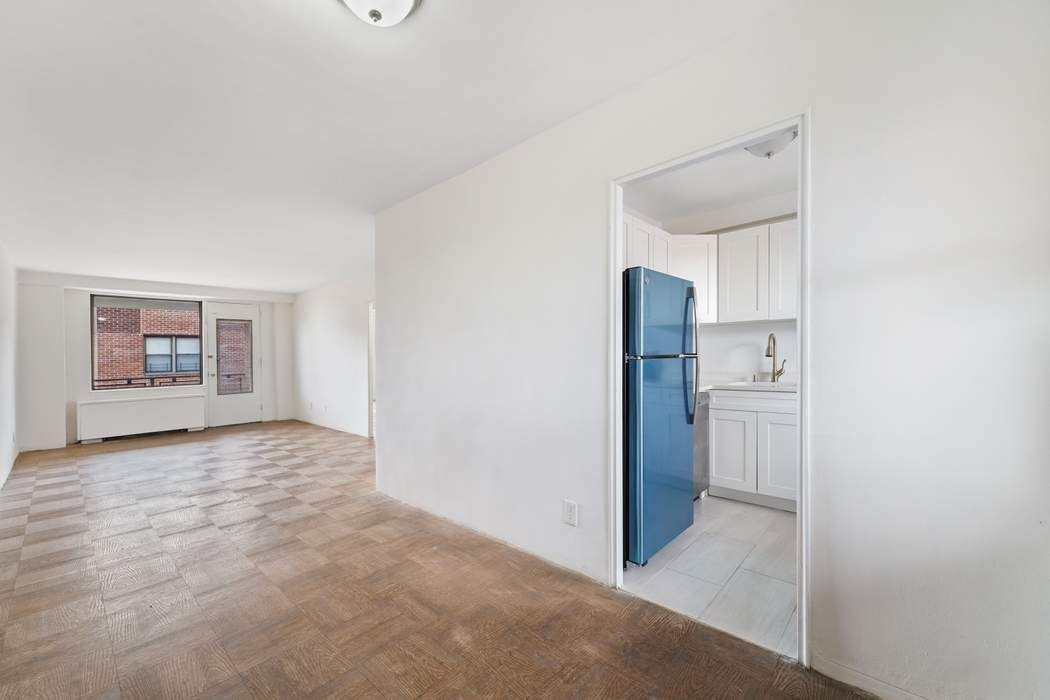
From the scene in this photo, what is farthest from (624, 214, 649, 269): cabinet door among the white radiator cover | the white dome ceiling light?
the white radiator cover

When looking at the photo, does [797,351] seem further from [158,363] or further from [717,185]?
[158,363]

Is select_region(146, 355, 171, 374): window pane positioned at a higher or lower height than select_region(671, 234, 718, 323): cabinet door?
lower

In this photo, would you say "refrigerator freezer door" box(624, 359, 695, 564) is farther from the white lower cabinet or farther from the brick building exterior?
the brick building exterior

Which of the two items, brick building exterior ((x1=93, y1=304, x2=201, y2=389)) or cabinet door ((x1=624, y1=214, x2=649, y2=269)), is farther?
brick building exterior ((x1=93, y1=304, x2=201, y2=389))

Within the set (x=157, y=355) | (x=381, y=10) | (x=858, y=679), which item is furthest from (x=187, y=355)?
(x=858, y=679)

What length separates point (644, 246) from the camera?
3.23 metres

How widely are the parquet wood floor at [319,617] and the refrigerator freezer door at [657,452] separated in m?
0.44

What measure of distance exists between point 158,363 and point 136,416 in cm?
91

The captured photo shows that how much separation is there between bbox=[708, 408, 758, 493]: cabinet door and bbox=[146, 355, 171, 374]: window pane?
325 inches

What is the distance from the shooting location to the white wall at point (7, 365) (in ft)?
14.4

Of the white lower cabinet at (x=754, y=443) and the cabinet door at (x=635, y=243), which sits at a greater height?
the cabinet door at (x=635, y=243)

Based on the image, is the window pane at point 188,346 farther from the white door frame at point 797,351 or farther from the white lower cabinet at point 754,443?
the white lower cabinet at point 754,443

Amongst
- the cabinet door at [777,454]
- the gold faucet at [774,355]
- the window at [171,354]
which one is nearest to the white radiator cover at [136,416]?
the window at [171,354]

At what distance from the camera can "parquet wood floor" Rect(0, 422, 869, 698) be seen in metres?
1.63
